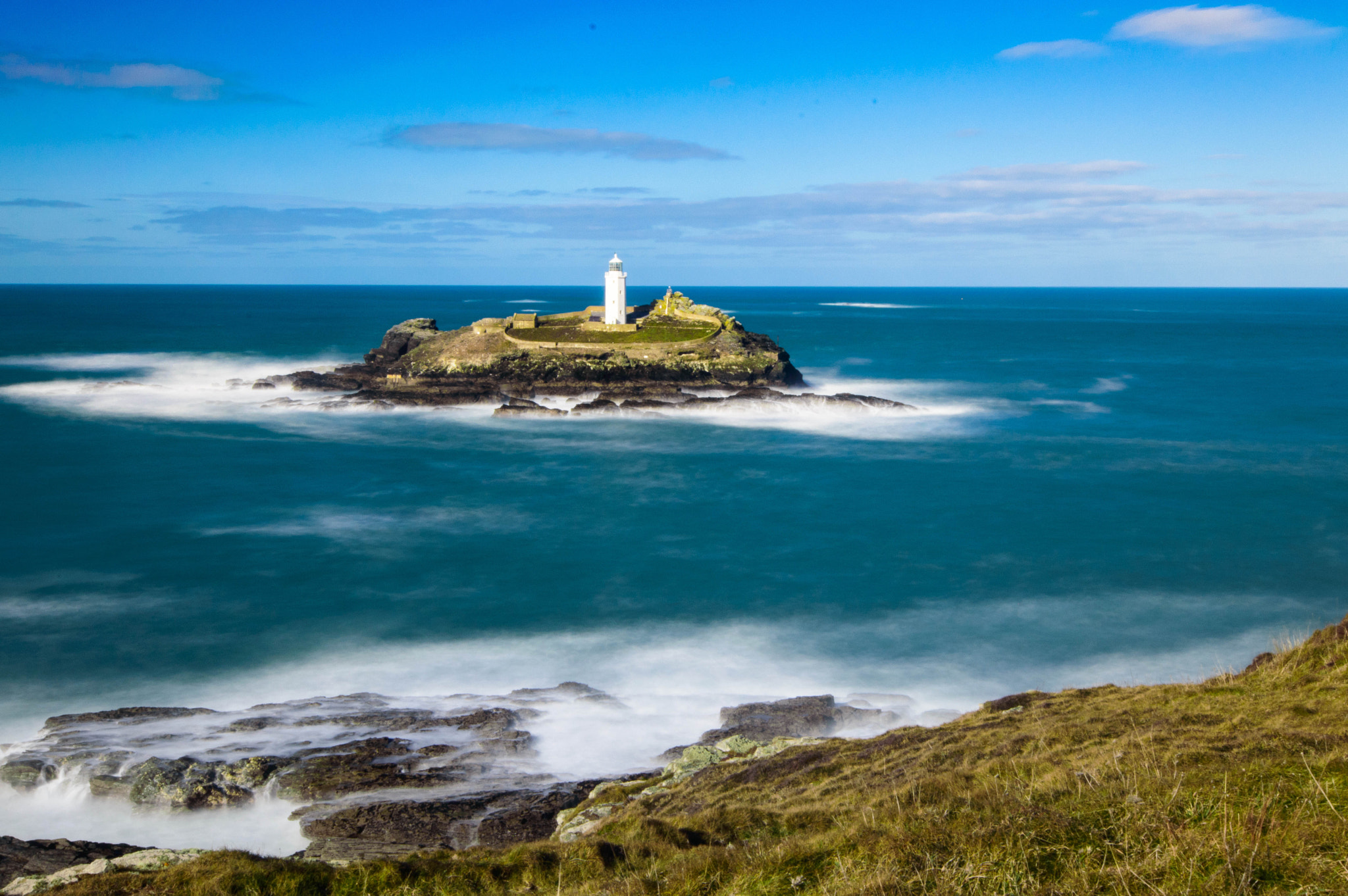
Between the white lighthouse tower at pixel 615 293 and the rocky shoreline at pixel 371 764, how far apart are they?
1972 inches

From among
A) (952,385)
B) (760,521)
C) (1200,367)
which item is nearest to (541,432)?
(760,521)

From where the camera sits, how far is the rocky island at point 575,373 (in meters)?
53.0

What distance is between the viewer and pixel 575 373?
187 feet

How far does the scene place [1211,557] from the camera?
25.6 metres

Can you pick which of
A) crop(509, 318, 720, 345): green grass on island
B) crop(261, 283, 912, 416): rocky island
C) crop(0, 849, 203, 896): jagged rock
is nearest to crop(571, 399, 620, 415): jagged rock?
crop(261, 283, 912, 416): rocky island

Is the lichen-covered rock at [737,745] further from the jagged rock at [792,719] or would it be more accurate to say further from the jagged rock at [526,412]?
the jagged rock at [526,412]

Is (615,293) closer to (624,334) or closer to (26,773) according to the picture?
(624,334)

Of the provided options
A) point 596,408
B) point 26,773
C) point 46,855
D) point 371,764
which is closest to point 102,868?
point 46,855

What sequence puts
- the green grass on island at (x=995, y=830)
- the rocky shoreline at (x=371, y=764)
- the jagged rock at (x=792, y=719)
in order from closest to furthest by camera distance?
1. the green grass on island at (x=995, y=830)
2. the rocky shoreline at (x=371, y=764)
3. the jagged rock at (x=792, y=719)

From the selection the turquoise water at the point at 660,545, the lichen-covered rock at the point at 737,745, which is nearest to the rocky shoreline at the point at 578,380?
the turquoise water at the point at 660,545

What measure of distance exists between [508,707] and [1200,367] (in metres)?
72.1

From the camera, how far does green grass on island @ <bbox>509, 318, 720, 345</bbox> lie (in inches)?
2356

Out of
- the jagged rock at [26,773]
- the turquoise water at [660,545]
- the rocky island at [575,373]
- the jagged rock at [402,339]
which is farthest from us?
the jagged rock at [402,339]

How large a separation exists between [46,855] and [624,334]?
5305 centimetres
